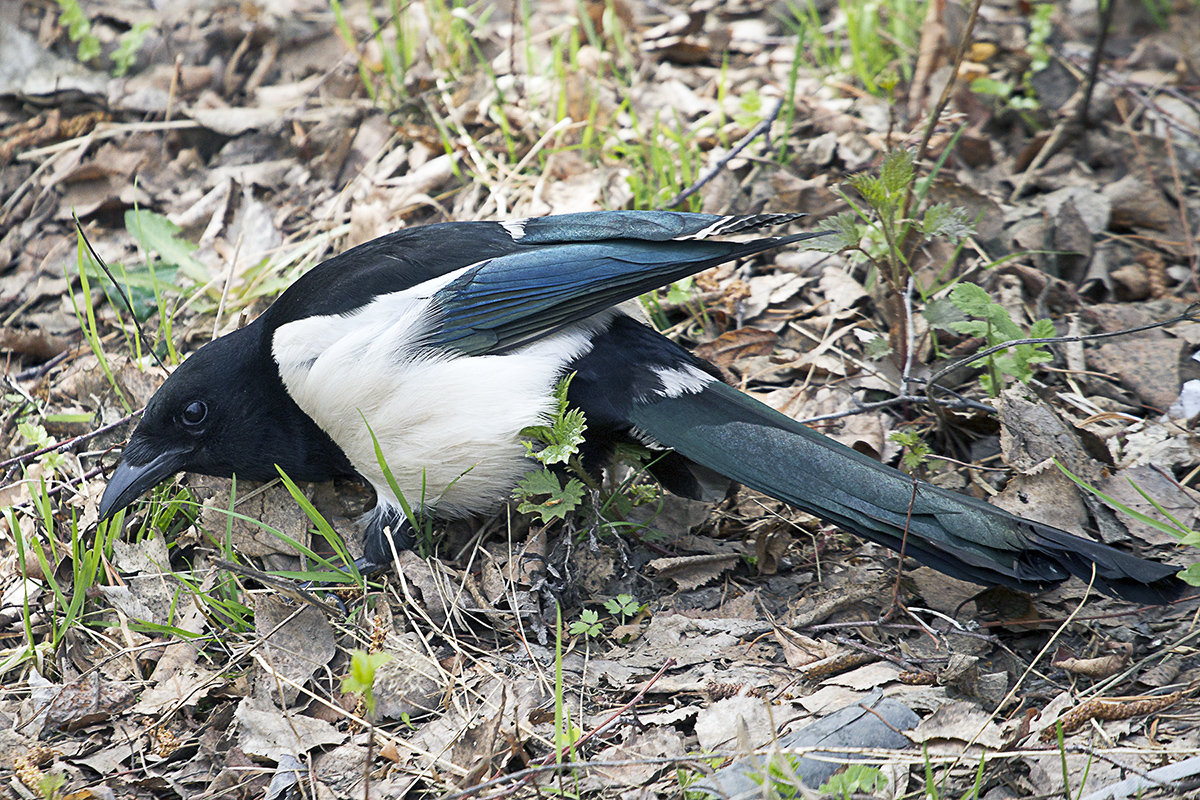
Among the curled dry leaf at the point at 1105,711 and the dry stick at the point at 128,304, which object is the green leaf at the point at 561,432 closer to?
the curled dry leaf at the point at 1105,711

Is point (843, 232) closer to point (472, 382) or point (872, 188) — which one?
point (872, 188)

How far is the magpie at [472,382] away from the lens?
2.65 metres

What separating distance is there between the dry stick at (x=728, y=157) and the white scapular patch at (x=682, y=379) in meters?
1.02

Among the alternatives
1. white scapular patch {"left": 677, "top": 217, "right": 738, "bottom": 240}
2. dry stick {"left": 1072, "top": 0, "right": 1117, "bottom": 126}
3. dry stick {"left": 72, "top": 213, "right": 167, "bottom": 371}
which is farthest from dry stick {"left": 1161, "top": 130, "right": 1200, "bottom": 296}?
dry stick {"left": 72, "top": 213, "right": 167, "bottom": 371}

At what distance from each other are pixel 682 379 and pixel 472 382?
541 millimetres

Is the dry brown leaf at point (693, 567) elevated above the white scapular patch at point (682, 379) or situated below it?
below

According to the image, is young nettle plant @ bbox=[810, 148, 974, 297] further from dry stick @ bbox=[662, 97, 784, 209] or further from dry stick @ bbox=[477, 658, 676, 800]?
dry stick @ bbox=[477, 658, 676, 800]

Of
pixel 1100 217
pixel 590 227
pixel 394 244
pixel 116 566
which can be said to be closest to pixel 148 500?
pixel 116 566

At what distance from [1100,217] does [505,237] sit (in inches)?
81.9

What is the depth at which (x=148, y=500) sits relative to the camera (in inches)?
122

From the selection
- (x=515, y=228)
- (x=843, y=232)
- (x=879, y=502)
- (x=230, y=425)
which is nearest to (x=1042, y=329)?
(x=843, y=232)

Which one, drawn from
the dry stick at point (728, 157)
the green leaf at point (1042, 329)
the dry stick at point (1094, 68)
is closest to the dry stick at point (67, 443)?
the dry stick at point (728, 157)

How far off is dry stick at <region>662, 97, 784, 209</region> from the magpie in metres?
0.75

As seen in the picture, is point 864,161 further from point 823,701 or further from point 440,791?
point 440,791
